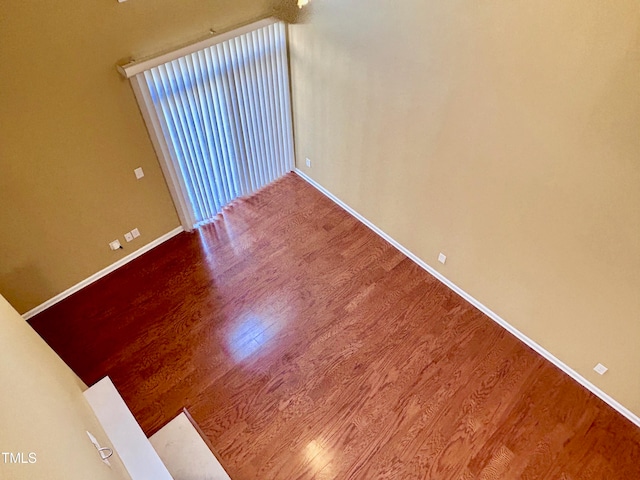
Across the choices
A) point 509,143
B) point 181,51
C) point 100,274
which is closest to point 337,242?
point 509,143

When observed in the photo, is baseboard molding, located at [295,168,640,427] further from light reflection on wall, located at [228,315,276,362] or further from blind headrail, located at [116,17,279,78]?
blind headrail, located at [116,17,279,78]

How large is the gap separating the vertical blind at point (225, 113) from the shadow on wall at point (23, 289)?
4.82 ft

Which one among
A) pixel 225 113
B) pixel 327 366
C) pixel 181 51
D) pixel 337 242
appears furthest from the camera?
pixel 337 242

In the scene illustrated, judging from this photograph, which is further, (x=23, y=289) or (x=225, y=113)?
(x=225, y=113)

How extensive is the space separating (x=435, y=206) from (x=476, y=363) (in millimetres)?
1346

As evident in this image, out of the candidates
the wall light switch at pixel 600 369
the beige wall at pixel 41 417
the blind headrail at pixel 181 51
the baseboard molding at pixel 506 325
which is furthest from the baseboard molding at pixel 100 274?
the wall light switch at pixel 600 369

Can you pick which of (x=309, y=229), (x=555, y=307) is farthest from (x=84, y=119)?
(x=555, y=307)

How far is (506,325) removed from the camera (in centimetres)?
Result: 360

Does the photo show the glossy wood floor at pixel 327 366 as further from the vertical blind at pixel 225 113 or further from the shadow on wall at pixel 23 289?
the vertical blind at pixel 225 113

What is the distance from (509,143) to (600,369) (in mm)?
1851

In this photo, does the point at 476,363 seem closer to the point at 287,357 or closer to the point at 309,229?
the point at 287,357

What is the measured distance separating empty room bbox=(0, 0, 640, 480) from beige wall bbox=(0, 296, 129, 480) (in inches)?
1.6

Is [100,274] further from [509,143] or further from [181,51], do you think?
[509,143]

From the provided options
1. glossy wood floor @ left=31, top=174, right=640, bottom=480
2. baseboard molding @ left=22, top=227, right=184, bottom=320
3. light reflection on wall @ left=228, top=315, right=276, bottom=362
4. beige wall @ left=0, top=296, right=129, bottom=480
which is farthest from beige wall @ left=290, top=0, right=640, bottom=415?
beige wall @ left=0, top=296, right=129, bottom=480
